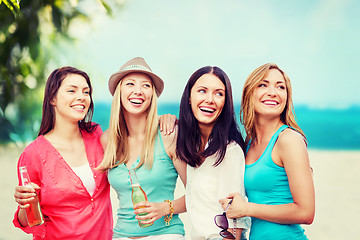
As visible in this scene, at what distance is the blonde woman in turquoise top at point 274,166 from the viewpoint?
7.63 feet

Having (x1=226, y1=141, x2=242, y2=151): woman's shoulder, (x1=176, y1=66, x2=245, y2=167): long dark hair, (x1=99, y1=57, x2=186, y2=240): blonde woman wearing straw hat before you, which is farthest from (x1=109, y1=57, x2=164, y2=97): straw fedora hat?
(x1=226, y1=141, x2=242, y2=151): woman's shoulder

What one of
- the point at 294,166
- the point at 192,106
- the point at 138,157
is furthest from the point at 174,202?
the point at 294,166

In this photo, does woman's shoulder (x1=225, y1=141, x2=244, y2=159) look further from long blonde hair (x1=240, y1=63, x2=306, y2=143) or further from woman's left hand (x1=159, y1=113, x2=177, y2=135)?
woman's left hand (x1=159, y1=113, x2=177, y2=135)

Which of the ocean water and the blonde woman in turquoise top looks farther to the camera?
the ocean water

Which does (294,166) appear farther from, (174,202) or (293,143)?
(174,202)

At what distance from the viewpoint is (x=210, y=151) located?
255cm

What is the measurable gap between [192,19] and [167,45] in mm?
2113

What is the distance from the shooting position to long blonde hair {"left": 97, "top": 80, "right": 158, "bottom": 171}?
2.80 meters

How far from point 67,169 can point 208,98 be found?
1070 mm

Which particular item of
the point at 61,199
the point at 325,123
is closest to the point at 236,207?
the point at 61,199

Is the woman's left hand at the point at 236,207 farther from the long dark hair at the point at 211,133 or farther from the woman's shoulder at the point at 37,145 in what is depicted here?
the woman's shoulder at the point at 37,145

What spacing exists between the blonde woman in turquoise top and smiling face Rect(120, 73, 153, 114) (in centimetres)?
68

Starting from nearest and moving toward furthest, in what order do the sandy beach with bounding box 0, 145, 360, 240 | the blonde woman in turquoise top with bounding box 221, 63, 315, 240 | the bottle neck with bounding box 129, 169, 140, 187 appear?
the blonde woman in turquoise top with bounding box 221, 63, 315, 240 → the bottle neck with bounding box 129, 169, 140, 187 → the sandy beach with bounding box 0, 145, 360, 240

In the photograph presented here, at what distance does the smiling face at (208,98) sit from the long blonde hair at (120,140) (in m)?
0.43
